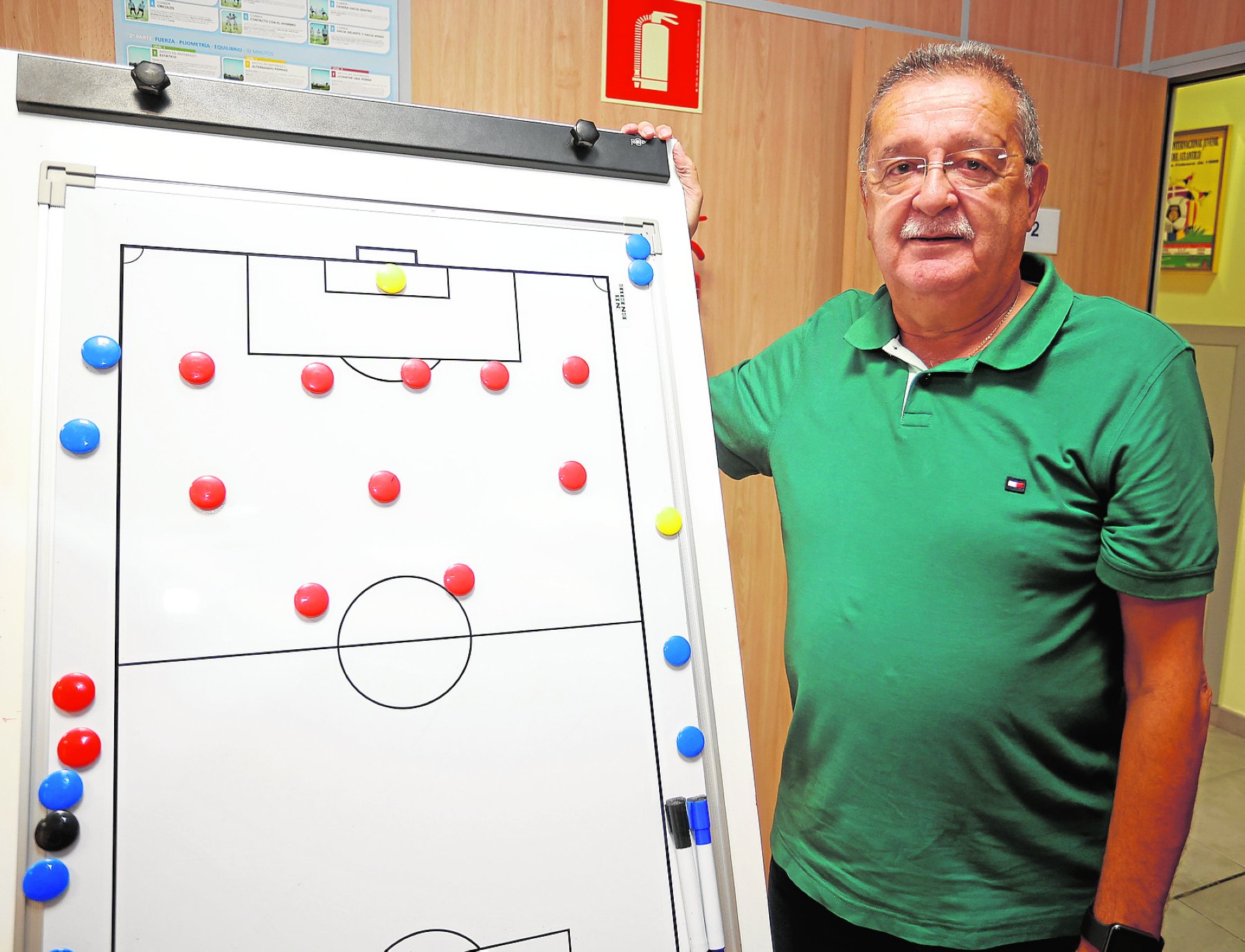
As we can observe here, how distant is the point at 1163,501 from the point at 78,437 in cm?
97

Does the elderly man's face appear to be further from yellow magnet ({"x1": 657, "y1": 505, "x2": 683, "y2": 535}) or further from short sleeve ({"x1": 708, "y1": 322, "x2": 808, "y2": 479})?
yellow magnet ({"x1": 657, "y1": 505, "x2": 683, "y2": 535})

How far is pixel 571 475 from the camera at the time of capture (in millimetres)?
851

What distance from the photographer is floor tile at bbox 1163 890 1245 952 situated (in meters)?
1.95

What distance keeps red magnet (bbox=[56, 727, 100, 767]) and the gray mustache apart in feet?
3.03

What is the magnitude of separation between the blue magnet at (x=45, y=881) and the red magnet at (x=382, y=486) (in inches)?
14.4

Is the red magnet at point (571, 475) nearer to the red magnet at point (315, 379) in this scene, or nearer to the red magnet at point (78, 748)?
the red magnet at point (315, 379)

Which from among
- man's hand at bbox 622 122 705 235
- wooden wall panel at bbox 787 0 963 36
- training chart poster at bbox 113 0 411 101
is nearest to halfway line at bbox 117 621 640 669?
man's hand at bbox 622 122 705 235

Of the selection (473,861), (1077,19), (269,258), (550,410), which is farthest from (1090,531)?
(1077,19)

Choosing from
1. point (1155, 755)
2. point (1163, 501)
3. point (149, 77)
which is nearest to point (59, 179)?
point (149, 77)

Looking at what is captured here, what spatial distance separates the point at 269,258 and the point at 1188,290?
127 inches

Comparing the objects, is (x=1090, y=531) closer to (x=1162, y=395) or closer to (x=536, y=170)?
(x=1162, y=395)

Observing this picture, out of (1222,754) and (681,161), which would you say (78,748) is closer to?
(681,161)

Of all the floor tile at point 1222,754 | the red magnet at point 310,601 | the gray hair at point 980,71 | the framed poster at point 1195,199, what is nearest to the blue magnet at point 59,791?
the red magnet at point 310,601

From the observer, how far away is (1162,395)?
0.86m
